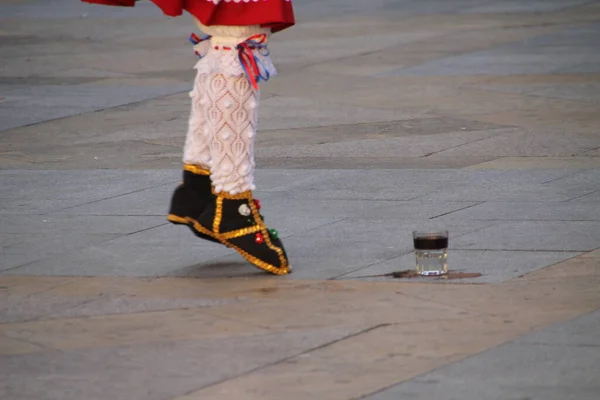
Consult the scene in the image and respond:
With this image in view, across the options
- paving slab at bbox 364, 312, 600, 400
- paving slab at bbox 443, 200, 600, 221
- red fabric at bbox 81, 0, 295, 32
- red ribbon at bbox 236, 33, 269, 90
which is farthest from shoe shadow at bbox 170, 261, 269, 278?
paving slab at bbox 364, 312, 600, 400

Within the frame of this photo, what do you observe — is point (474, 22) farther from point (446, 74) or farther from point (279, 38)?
point (446, 74)

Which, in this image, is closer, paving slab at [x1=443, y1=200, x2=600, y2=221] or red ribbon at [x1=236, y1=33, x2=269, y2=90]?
red ribbon at [x1=236, y1=33, x2=269, y2=90]

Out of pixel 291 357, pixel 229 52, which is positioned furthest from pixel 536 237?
pixel 291 357

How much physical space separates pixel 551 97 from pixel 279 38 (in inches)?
258

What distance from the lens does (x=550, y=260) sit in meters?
6.00

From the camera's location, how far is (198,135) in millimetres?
6121

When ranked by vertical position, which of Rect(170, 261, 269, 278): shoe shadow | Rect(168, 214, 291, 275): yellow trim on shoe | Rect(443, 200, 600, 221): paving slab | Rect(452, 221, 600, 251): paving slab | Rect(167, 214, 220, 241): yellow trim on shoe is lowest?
Rect(443, 200, 600, 221): paving slab

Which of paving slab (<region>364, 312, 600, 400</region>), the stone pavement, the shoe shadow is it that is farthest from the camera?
the shoe shadow

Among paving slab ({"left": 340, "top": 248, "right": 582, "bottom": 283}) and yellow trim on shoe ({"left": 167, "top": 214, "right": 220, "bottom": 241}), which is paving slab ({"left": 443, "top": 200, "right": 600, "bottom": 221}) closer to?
paving slab ({"left": 340, "top": 248, "right": 582, "bottom": 283})

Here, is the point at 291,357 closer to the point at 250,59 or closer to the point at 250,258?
the point at 250,258

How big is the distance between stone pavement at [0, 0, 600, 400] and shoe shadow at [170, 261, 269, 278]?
0.02 m

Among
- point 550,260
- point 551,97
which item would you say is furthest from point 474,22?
point 550,260

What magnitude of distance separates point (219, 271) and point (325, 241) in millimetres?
675

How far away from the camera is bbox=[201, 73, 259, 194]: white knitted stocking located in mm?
5914
